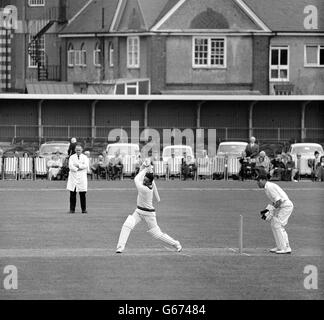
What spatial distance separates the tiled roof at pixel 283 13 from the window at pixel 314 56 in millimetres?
1099

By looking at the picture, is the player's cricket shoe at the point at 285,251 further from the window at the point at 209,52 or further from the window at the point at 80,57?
the window at the point at 80,57

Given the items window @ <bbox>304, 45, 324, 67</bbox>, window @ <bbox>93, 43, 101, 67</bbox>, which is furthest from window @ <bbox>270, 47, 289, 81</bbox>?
window @ <bbox>93, 43, 101, 67</bbox>

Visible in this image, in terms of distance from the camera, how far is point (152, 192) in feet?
87.2

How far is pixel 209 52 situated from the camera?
266ft

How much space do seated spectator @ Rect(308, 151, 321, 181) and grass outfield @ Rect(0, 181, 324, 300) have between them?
29.7 ft

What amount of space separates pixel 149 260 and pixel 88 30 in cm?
5921

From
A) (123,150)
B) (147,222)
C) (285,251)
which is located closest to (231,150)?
(123,150)

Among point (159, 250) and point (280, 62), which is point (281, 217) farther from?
point (280, 62)

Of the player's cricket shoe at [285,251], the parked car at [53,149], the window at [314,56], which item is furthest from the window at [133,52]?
the player's cricket shoe at [285,251]

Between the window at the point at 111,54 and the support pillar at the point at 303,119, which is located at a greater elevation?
the window at the point at 111,54

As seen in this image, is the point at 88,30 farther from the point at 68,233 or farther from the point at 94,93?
the point at 68,233

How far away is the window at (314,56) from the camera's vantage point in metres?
82.3

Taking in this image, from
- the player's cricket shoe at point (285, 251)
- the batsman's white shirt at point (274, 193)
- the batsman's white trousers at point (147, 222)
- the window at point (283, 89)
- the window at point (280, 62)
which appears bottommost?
the player's cricket shoe at point (285, 251)
